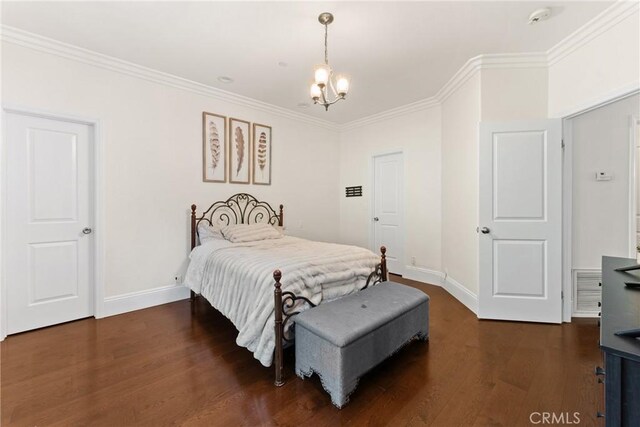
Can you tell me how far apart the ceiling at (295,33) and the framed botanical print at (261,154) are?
922mm

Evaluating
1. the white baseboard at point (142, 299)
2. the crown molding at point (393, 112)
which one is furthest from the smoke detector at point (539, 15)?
the white baseboard at point (142, 299)

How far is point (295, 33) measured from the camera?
255 cm

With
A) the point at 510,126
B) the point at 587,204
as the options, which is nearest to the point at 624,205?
the point at 587,204

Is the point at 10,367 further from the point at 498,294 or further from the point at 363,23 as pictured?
the point at 498,294

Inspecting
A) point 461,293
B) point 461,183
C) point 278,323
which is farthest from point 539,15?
point 278,323

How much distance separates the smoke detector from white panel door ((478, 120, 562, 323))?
2.97 ft

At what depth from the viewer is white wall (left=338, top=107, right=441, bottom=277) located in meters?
4.25

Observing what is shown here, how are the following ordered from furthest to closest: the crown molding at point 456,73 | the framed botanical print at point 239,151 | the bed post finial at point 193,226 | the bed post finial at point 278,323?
the framed botanical print at point 239,151
the bed post finial at point 193,226
the crown molding at point 456,73
the bed post finial at point 278,323

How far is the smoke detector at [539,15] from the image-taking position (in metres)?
2.25

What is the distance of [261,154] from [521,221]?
349 cm

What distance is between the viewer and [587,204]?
9.60 ft

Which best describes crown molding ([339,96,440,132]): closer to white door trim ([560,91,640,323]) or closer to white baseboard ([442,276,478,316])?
white door trim ([560,91,640,323])

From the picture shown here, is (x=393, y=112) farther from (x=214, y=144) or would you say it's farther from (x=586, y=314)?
(x=586, y=314)

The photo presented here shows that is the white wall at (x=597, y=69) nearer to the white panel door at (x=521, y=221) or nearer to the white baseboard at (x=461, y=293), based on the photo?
the white panel door at (x=521, y=221)
